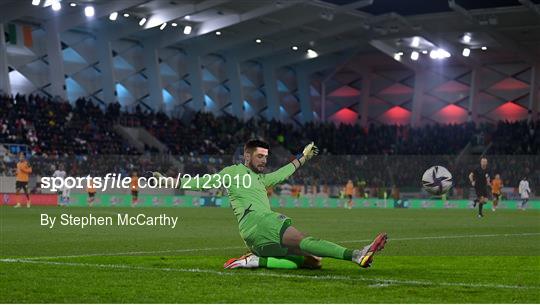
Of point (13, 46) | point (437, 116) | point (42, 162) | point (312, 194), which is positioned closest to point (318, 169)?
point (312, 194)

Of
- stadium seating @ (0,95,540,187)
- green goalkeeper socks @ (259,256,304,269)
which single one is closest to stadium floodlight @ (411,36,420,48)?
stadium seating @ (0,95,540,187)

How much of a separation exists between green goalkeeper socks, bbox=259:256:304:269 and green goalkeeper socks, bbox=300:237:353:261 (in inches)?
25.2

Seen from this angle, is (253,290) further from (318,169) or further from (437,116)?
(437,116)

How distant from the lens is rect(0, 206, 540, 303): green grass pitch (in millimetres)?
9484

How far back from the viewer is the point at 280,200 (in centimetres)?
4888

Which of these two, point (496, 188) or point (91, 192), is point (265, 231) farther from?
point (496, 188)

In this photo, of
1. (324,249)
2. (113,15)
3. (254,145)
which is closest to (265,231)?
(324,249)

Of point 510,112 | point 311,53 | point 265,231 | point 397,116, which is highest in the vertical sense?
point 311,53

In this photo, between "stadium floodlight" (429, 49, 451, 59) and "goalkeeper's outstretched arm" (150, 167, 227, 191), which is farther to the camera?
"stadium floodlight" (429, 49, 451, 59)

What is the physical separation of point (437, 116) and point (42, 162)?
45.1 metres

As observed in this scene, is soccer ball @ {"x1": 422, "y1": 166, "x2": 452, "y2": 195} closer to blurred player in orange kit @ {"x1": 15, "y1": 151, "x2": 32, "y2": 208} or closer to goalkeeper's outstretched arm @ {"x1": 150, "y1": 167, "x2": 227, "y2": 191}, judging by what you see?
goalkeeper's outstretched arm @ {"x1": 150, "y1": 167, "x2": 227, "y2": 191}

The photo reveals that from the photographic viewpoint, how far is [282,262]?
1221 centimetres

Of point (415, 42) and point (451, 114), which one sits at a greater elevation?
point (415, 42)

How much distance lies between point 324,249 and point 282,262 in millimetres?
921
